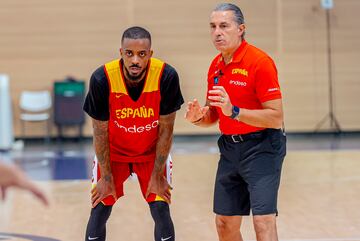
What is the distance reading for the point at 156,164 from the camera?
5793 millimetres

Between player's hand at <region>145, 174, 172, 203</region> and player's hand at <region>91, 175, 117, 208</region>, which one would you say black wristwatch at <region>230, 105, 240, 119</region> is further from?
player's hand at <region>91, 175, 117, 208</region>

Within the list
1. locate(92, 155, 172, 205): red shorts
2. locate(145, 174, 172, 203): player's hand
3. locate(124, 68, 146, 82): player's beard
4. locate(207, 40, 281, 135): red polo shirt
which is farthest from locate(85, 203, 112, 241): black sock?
locate(207, 40, 281, 135): red polo shirt

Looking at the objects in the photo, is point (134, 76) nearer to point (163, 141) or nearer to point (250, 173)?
point (163, 141)

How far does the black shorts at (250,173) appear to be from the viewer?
5430mm

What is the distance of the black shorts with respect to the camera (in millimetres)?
5430

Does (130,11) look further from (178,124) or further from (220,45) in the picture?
(220,45)

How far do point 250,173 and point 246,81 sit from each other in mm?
696

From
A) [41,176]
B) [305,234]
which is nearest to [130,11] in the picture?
[41,176]

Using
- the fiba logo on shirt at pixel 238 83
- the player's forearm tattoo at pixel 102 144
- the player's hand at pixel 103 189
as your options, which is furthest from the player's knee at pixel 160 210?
the fiba logo on shirt at pixel 238 83

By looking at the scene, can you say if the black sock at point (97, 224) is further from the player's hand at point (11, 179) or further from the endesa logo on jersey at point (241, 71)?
the player's hand at point (11, 179)

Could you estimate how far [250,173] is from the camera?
5508mm

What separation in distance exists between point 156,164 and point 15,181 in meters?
3.14

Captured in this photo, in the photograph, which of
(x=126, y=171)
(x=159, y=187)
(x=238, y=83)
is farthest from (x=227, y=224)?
(x=238, y=83)

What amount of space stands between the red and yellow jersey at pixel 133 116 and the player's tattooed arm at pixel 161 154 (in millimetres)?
67
